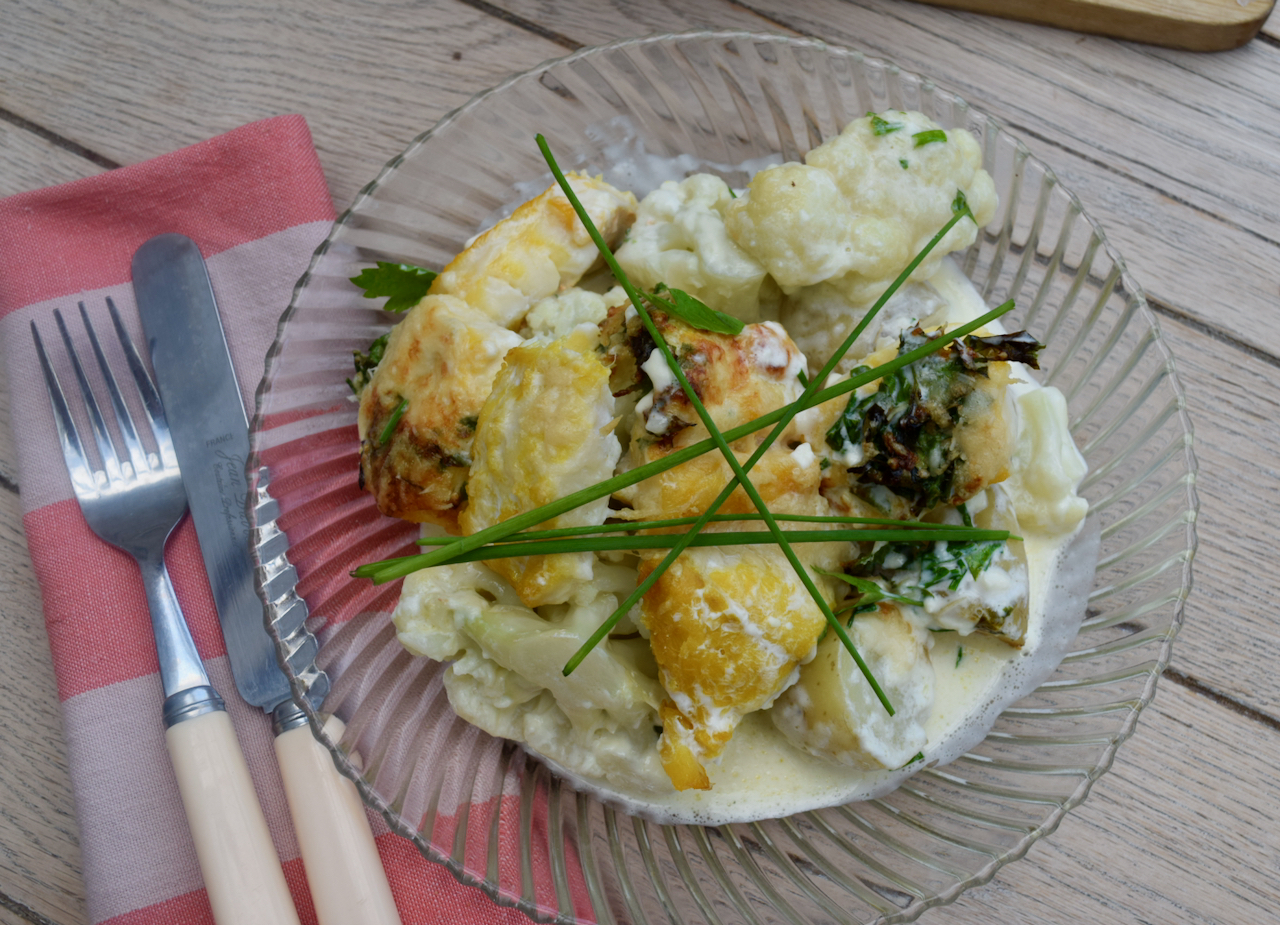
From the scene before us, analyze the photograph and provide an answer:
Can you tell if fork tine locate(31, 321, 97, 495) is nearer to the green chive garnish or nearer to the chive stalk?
the green chive garnish

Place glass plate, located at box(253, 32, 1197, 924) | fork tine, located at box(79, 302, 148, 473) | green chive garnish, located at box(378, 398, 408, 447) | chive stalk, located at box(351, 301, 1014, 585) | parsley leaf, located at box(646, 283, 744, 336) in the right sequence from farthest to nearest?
fork tine, located at box(79, 302, 148, 473), glass plate, located at box(253, 32, 1197, 924), green chive garnish, located at box(378, 398, 408, 447), parsley leaf, located at box(646, 283, 744, 336), chive stalk, located at box(351, 301, 1014, 585)

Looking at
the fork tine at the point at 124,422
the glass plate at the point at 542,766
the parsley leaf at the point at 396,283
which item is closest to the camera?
the glass plate at the point at 542,766

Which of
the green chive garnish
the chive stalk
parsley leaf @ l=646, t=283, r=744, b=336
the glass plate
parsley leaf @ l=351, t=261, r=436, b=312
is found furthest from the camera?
parsley leaf @ l=351, t=261, r=436, b=312

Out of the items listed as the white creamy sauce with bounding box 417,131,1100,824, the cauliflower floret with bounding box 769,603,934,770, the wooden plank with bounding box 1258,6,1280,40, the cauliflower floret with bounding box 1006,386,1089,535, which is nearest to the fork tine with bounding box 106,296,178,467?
the white creamy sauce with bounding box 417,131,1100,824

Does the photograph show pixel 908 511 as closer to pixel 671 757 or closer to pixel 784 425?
pixel 784 425

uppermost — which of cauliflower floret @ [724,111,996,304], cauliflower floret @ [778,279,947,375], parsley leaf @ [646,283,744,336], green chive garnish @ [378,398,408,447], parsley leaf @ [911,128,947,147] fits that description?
parsley leaf @ [911,128,947,147]

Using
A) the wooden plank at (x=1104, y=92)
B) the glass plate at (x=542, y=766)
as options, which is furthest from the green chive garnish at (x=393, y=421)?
the wooden plank at (x=1104, y=92)

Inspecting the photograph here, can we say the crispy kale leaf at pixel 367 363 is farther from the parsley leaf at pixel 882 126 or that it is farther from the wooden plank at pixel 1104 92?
the wooden plank at pixel 1104 92

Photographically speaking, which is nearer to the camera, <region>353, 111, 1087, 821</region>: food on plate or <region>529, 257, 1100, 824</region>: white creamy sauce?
<region>353, 111, 1087, 821</region>: food on plate
